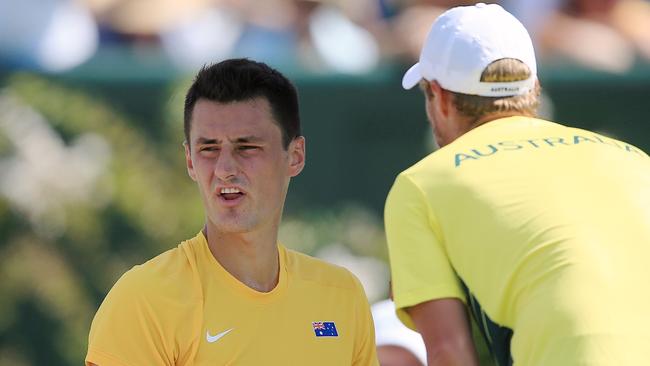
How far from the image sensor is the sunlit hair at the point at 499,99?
3223 millimetres

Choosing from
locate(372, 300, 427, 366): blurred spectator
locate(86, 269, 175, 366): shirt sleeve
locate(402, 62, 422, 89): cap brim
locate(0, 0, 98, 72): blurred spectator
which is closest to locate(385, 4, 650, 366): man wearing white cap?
locate(402, 62, 422, 89): cap brim

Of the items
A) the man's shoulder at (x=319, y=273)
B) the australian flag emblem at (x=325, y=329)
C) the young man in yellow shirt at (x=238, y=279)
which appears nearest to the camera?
the young man in yellow shirt at (x=238, y=279)

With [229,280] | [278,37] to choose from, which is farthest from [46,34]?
[229,280]

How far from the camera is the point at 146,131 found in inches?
275

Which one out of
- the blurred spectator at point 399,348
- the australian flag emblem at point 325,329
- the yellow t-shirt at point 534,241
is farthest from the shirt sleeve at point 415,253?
the blurred spectator at point 399,348

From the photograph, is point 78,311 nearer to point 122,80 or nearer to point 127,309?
point 122,80

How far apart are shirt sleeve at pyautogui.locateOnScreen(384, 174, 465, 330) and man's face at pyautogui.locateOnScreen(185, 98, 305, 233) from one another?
324mm

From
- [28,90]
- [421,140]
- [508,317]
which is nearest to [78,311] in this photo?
[28,90]

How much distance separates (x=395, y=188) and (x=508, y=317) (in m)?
0.43

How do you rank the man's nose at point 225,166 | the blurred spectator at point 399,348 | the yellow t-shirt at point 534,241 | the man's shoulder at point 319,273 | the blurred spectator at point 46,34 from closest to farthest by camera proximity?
the yellow t-shirt at point 534,241 → the man's nose at point 225,166 → the man's shoulder at point 319,273 → the blurred spectator at point 399,348 → the blurred spectator at point 46,34

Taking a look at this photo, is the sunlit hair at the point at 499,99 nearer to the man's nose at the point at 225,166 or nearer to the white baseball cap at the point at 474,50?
the white baseball cap at the point at 474,50

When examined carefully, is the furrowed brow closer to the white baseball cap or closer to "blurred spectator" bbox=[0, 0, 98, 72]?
the white baseball cap

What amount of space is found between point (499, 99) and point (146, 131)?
13.1 ft

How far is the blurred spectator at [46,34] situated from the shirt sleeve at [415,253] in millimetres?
4153
